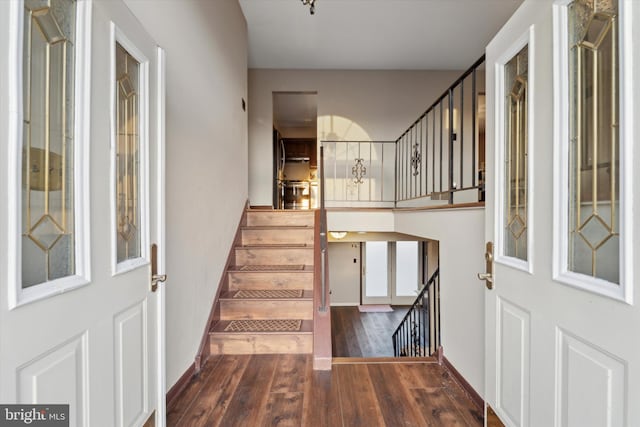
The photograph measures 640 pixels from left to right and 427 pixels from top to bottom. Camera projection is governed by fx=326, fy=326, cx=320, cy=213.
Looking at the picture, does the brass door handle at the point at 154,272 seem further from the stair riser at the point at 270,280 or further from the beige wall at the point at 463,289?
the beige wall at the point at 463,289

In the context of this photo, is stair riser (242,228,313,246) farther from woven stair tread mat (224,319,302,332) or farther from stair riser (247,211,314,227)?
woven stair tread mat (224,319,302,332)

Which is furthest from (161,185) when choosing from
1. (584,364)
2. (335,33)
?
(335,33)

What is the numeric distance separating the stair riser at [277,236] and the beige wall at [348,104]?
2.02 metres

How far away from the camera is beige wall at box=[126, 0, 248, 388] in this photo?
192 cm

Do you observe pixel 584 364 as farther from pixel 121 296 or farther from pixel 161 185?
pixel 161 185

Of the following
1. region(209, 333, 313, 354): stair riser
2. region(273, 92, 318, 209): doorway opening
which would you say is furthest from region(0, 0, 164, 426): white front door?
region(273, 92, 318, 209): doorway opening

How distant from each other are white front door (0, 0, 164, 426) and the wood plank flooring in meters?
0.56

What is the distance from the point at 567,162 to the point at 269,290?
97.5 inches

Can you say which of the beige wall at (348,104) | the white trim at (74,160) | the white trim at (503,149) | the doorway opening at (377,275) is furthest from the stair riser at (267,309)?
the doorway opening at (377,275)

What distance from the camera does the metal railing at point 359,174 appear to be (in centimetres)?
561

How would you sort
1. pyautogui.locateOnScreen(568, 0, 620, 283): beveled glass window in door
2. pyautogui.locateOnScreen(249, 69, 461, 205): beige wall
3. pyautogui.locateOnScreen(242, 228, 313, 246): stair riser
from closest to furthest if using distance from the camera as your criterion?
pyautogui.locateOnScreen(568, 0, 620, 283): beveled glass window in door < pyautogui.locateOnScreen(242, 228, 313, 246): stair riser < pyautogui.locateOnScreen(249, 69, 461, 205): beige wall

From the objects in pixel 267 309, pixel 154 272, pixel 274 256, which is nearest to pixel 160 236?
pixel 154 272

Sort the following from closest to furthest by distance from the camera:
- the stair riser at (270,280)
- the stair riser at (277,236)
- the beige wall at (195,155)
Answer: the beige wall at (195,155) → the stair riser at (270,280) → the stair riser at (277,236)

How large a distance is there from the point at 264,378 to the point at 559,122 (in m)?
2.07
